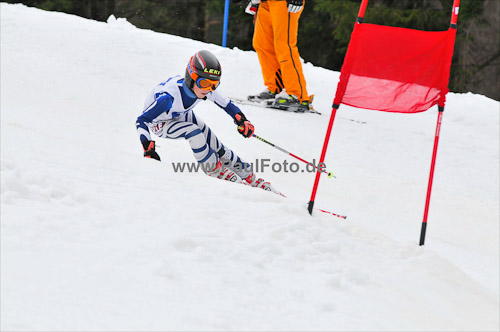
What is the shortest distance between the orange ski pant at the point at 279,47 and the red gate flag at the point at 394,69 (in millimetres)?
3321

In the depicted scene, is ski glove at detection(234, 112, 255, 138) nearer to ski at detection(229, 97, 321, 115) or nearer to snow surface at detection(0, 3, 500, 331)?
snow surface at detection(0, 3, 500, 331)

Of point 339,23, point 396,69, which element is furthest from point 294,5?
point 339,23

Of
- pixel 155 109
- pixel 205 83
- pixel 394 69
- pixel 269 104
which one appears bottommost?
pixel 269 104

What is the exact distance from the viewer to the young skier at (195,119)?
4820mm

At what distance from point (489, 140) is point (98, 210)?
6.26 meters

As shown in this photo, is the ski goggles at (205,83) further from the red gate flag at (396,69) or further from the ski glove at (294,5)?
the ski glove at (294,5)

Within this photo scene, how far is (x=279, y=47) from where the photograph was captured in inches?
291

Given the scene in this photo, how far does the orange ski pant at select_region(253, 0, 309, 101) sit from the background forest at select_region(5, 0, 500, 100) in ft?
22.5

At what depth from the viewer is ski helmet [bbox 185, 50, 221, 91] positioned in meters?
4.81

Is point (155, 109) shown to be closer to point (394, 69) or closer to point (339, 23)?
point (394, 69)

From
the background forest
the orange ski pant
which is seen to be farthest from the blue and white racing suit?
the background forest

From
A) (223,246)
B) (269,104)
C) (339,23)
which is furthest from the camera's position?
(339,23)

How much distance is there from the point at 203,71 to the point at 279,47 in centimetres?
277

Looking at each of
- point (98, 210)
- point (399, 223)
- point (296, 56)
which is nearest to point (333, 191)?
point (399, 223)
